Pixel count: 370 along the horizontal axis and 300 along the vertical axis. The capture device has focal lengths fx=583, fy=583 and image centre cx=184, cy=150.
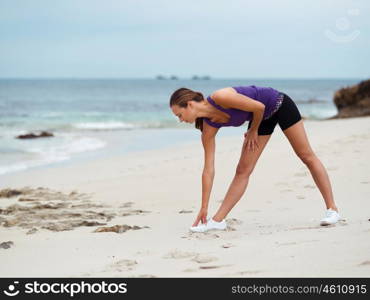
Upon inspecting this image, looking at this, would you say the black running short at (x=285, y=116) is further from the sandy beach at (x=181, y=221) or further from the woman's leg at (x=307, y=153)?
the sandy beach at (x=181, y=221)

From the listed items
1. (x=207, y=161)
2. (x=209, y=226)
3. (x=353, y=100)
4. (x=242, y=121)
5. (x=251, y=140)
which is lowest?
(x=209, y=226)

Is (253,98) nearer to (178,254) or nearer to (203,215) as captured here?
(203,215)

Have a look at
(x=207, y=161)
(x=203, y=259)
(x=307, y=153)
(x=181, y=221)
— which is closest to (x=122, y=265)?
(x=203, y=259)

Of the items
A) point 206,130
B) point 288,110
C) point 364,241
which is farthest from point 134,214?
point 364,241

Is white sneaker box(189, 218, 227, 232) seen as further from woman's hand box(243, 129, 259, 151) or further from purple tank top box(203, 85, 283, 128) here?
purple tank top box(203, 85, 283, 128)

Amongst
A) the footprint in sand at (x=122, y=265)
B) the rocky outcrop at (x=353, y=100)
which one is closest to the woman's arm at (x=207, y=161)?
the footprint in sand at (x=122, y=265)

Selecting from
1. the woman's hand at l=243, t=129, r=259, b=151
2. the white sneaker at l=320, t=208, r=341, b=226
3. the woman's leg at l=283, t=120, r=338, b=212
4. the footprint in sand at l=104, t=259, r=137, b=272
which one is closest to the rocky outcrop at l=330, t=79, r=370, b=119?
the woman's leg at l=283, t=120, r=338, b=212

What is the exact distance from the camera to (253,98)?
182 inches

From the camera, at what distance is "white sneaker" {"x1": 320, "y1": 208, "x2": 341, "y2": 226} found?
188 inches

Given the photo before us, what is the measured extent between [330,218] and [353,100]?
17.7 m

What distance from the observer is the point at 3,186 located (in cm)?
870

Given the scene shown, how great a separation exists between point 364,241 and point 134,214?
109 inches

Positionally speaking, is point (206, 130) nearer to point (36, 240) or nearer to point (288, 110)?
point (288, 110)

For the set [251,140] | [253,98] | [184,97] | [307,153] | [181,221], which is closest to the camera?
[184,97]
